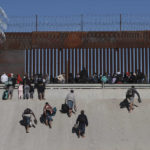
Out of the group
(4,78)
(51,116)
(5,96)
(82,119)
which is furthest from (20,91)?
(82,119)

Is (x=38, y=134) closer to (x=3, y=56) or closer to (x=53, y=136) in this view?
(x=53, y=136)

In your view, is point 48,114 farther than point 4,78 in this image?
No

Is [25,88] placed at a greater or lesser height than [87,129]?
greater

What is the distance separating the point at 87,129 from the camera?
2025 cm

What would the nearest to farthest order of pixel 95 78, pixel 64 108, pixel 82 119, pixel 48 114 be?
pixel 82 119 < pixel 48 114 < pixel 64 108 < pixel 95 78

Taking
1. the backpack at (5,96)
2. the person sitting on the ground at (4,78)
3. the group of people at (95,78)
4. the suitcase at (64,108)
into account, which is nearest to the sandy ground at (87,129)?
the suitcase at (64,108)

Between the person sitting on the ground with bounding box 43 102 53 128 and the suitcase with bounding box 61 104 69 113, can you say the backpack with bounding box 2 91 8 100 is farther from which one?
the person sitting on the ground with bounding box 43 102 53 128

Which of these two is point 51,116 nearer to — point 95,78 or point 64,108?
point 64,108

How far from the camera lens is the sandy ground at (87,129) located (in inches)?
754

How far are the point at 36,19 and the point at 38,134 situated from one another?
32.2ft

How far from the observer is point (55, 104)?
74.6 ft

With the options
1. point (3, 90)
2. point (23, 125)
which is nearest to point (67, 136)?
point (23, 125)

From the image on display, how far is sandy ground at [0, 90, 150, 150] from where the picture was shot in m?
19.1

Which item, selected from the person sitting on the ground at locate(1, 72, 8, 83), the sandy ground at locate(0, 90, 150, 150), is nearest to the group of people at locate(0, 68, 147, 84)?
the person sitting on the ground at locate(1, 72, 8, 83)
